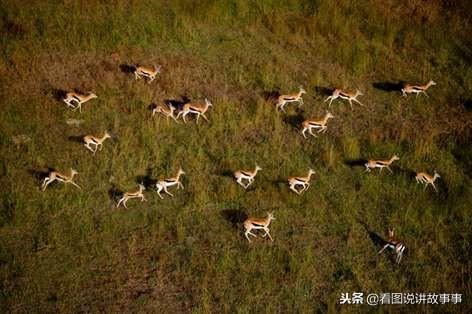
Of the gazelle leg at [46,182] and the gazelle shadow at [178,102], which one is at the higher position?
the gazelle shadow at [178,102]

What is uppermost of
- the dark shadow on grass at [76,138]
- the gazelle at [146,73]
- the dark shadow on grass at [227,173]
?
the gazelle at [146,73]

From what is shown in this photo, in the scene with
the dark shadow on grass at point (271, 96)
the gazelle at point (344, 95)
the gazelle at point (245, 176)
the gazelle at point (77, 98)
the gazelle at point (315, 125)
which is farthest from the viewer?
the dark shadow on grass at point (271, 96)

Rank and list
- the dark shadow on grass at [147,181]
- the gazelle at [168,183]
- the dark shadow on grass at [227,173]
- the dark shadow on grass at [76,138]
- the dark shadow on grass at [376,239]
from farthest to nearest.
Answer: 1. the dark shadow on grass at [76,138]
2. the dark shadow on grass at [227,173]
3. the dark shadow on grass at [147,181]
4. the gazelle at [168,183]
5. the dark shadow on grass at [376,239]

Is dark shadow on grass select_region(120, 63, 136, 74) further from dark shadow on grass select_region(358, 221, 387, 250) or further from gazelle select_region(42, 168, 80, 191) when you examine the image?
dark shadow on grass select_region(358, 221, 387, 250)

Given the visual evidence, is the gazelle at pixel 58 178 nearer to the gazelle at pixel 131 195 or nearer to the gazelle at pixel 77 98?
the gazelle at pixel 131 195

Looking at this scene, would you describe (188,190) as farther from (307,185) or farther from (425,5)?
(425,5)

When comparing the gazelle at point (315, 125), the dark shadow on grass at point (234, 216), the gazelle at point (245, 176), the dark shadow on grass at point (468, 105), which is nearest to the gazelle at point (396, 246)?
the dark shadow on grass at point (234, 216)
